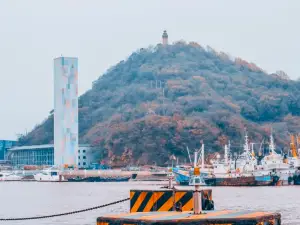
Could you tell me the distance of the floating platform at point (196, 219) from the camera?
25.6 feet

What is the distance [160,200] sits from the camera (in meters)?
11.3

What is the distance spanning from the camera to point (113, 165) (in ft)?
497

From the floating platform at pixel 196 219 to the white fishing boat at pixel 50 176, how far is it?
410 feet

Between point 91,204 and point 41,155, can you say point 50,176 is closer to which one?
point 41,155

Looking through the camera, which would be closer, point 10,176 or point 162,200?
point 162,200

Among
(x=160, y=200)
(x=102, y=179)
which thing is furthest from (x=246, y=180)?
(x=160, y=200)

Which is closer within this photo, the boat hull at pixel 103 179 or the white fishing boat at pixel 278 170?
the white fishing boat at pixel 278 170

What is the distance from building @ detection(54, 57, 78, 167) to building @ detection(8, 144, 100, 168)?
45.5ft

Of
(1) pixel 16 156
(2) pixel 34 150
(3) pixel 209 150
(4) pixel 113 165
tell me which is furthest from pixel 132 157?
(1) pixel 16 156

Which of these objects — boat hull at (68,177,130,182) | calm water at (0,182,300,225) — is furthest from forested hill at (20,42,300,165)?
calm water at (0,182,300,225)

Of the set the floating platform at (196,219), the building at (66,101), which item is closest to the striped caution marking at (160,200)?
the floating platform at (196,219)

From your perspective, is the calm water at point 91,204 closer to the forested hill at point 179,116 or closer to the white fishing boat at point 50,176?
the white fishing boat at point 50,176

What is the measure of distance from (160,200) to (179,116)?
147862 mm

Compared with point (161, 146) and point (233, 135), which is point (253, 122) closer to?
point (233, 135)
